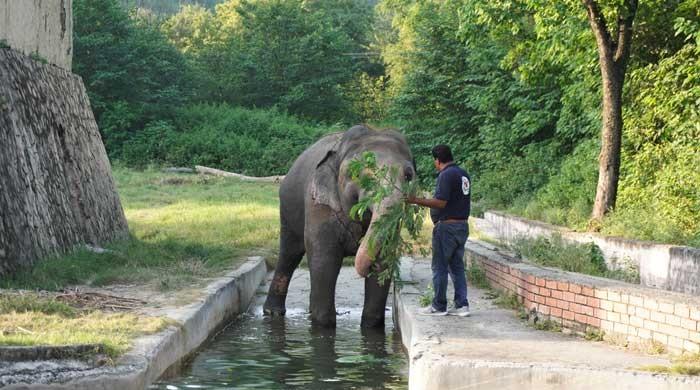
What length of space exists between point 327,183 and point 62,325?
441 cm

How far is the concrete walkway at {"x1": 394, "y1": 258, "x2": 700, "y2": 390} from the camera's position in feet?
24.7

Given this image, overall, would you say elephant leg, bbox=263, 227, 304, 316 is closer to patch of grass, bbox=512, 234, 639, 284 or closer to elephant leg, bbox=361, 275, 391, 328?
elephant leg, bbox=361, 275, 391, 328

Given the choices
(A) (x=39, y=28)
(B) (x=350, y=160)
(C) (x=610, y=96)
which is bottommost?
(B) (x=350, y=160)

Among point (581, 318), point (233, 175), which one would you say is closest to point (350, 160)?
point (581, 318)

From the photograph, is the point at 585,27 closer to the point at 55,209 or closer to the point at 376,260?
the point at 376,260

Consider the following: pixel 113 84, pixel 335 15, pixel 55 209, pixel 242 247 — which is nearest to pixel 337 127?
pixel 113 84

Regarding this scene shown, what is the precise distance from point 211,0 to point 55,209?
499ft

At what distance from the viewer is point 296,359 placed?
10961 mm

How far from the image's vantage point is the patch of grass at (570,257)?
14180 mm

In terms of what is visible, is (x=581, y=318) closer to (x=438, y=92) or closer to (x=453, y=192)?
(x=453, y=192)

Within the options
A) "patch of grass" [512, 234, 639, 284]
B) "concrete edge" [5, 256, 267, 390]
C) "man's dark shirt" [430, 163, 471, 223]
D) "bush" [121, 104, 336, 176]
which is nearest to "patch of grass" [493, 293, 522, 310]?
"man's dark shirt" [430, 163, 471, 223]

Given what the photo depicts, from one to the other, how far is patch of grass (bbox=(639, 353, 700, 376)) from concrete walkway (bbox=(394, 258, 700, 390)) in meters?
0.16

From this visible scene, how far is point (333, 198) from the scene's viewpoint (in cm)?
1280

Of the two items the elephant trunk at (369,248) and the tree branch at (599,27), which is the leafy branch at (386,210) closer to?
the elephant trunk at (369,248)
